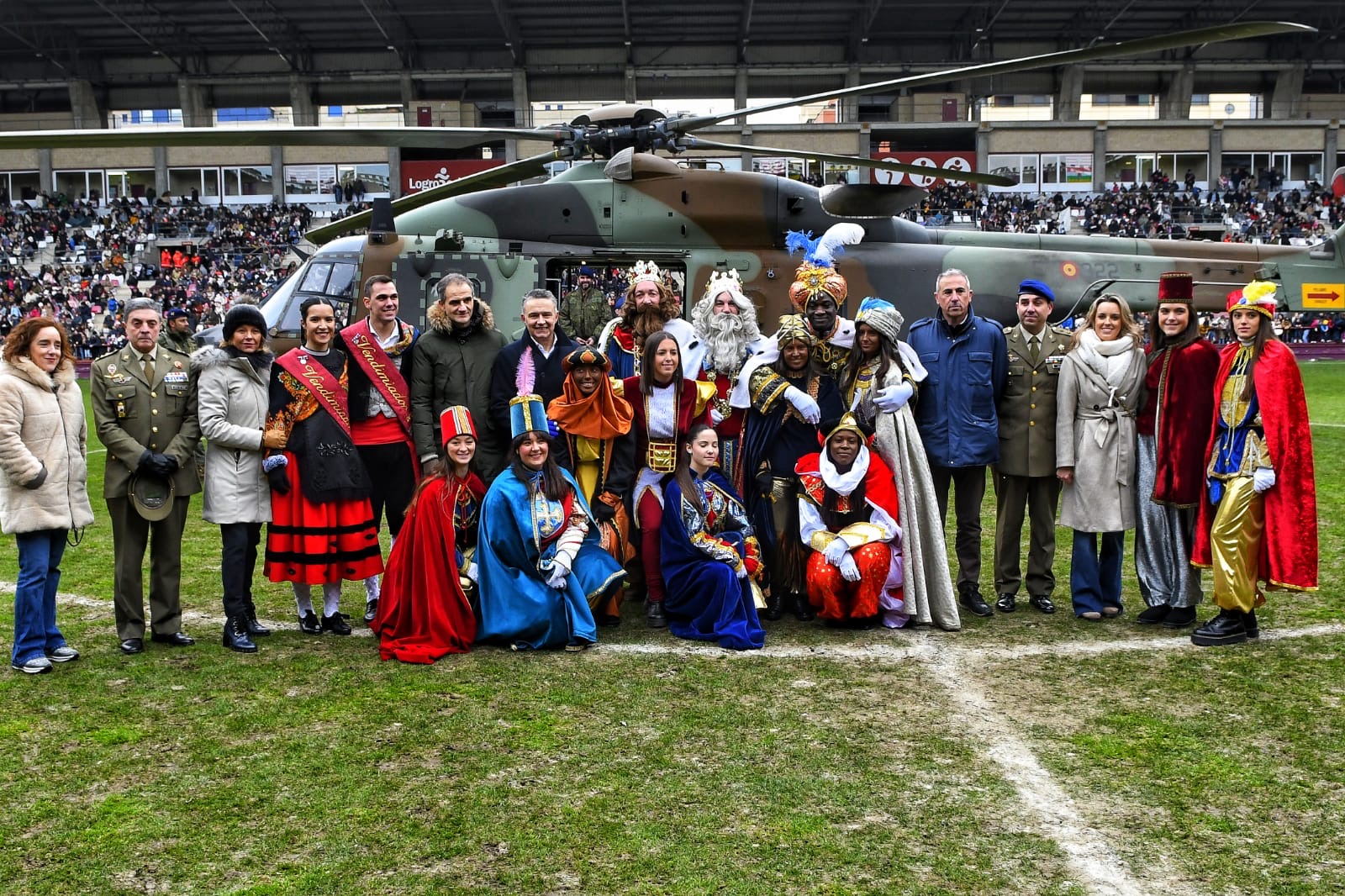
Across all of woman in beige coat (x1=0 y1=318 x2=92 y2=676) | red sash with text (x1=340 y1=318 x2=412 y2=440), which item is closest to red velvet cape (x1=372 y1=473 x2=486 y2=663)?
red sash with text (x1=340 y1=318 x2=412 y2=440)

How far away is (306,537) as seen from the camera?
563 centimetres

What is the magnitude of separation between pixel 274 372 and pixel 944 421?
3.78 metres

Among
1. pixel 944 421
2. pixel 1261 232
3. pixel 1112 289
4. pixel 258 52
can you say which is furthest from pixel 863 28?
pixel 944 421

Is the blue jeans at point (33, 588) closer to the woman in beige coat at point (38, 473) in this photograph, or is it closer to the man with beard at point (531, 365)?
the woman in beige coat at point (38, 473)

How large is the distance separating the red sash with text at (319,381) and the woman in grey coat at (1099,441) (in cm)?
409

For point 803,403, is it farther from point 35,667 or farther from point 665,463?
point 35,667

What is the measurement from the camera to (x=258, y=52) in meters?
42.6

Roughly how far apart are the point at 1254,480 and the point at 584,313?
5744 mm

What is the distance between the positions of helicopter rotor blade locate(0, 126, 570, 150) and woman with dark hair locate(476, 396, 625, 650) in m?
3.06

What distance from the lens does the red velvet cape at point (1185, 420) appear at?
18.6 feet

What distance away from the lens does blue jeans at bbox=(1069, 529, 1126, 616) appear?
20.0ft

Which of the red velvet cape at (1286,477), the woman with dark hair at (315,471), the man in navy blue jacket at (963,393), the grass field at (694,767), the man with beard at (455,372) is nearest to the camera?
the grass field at (694,767)

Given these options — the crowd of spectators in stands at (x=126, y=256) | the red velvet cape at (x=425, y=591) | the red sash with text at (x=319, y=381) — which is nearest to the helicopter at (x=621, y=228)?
the red sash with text at (x=319, y=381)

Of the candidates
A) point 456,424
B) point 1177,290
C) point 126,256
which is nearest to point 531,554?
point 456,424
